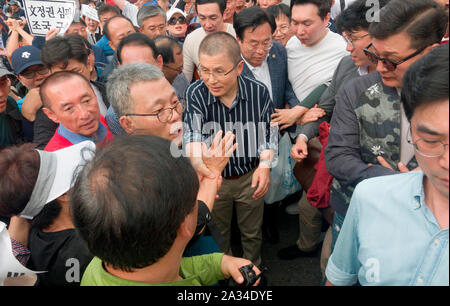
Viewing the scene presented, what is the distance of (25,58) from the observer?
3.12 metres

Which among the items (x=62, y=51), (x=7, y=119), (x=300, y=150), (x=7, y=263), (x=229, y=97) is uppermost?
(x=62, y=51)

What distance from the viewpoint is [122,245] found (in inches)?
38.3

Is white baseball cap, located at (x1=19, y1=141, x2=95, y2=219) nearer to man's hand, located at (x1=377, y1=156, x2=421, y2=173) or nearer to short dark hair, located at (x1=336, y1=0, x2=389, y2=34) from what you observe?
man's hand, located at (x1=377, y1=156, x2=421, y2=173)

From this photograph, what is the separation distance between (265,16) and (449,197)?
93.7 inches

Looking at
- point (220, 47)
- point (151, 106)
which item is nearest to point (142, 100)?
point (151, 106)

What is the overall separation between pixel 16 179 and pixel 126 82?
0.87 m

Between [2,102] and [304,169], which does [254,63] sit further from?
[2,102]

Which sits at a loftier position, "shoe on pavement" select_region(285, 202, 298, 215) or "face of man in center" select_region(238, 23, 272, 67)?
"face of man in center" select_region(238, 23, 272, 67)

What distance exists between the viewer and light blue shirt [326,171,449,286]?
3.04 ft

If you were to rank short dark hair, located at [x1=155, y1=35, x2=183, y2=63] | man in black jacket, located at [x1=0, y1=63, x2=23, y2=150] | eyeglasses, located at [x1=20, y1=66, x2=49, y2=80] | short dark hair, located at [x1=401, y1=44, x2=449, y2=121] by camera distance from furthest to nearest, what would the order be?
short dark hair, located at [x1=155, y1=35, x2=183, y2=63], eyeglasses, located at [x1=20, y1=66, x2=49, y2=80], man in black jacket, located at [x1=0, y1=63, x2=23, y2=150], short dark hair, located at [x1=401, y1=44, x2=449, y2=121]

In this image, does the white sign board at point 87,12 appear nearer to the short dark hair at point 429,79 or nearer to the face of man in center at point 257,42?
the face of man in center at point 257,42

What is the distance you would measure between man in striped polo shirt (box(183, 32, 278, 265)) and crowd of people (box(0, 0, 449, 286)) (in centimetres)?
1

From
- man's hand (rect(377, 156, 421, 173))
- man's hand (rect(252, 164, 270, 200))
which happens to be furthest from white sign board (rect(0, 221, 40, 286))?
man's hand (rect(377, 156, 421, 173))

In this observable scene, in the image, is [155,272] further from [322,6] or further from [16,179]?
[322,6]
